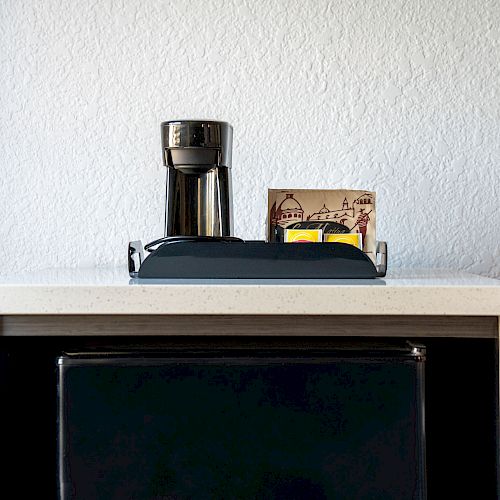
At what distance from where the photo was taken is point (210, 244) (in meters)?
1.07

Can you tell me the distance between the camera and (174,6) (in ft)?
4.93

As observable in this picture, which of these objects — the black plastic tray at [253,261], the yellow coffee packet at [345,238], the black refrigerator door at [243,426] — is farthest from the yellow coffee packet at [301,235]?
the black refrigerator door at [243,426]

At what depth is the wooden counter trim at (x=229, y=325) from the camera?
100 centimetres

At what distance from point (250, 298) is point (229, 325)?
56mm

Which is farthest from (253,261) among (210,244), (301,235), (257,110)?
(257,110)

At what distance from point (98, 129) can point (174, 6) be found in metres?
0.30

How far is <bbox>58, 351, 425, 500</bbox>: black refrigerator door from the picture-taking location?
979mm

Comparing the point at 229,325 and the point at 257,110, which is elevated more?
the point at 257,110

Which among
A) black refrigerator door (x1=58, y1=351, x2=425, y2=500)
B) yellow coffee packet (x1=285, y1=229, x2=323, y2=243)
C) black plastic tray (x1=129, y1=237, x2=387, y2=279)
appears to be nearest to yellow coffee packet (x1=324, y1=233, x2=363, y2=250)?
yellow coffee packet (x1=285, y1=229, x2=323, y2=243)

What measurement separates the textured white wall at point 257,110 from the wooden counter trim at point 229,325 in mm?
500

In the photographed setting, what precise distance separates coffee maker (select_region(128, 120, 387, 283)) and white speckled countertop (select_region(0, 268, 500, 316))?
73mm

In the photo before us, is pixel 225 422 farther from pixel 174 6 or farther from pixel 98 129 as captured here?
pixel 174 6

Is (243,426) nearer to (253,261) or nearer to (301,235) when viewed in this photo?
(253,261)

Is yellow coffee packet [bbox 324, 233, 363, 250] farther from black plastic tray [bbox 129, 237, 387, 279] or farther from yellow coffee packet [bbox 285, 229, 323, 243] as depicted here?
black plastic tray [bbox 129, 237, 387, 279]
